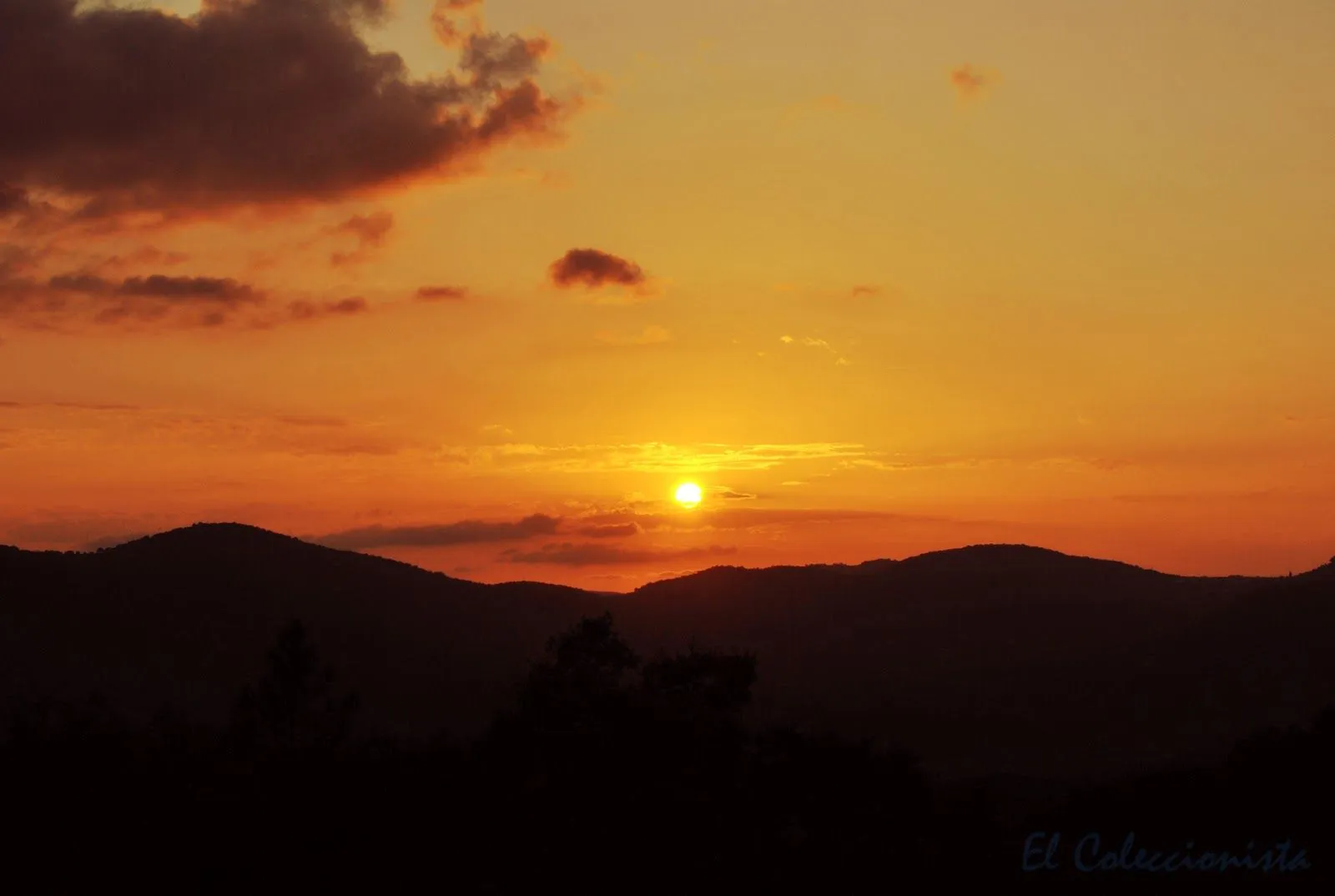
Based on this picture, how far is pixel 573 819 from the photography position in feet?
103

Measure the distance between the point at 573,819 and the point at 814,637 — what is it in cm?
9846

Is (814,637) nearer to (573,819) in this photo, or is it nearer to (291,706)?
(291,706)

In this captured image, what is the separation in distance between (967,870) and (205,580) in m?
96.1

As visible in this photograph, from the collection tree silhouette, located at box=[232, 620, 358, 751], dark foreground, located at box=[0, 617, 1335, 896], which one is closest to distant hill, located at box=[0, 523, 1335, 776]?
tree silhouette, located at box=[232, 620, 358, 751]

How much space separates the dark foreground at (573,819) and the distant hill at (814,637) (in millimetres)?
39856

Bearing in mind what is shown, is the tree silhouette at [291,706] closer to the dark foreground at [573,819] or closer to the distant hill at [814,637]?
the dark foreground at [573,819]

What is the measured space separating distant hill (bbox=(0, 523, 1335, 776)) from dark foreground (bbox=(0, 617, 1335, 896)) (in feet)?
131

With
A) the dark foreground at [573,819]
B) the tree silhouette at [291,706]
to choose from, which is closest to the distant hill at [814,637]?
the tree silhouette at [291,706]

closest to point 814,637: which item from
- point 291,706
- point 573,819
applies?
point 291,706

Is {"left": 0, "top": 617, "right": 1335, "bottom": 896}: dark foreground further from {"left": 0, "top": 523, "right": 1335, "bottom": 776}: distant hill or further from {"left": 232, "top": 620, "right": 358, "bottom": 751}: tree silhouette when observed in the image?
{"left": 0, "top": 523, "right": 1335, "bottom": 776}: distant hill

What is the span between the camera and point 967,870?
30.9 m

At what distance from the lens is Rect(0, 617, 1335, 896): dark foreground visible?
28.9 metres

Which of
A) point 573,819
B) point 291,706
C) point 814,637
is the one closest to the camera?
point 573,819

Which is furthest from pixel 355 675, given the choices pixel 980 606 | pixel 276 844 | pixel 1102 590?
pixel 276 844
